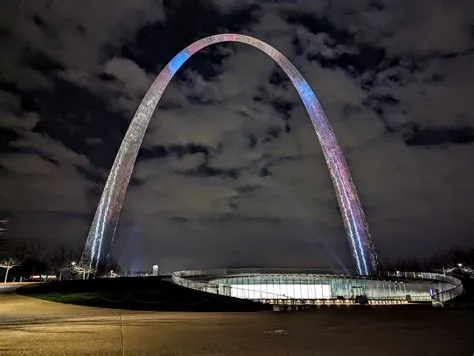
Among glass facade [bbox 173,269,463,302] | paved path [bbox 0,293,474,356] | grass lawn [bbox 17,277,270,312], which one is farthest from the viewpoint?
glass facade [bbox 173,269,463,302]

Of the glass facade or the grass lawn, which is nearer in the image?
the grass lawn

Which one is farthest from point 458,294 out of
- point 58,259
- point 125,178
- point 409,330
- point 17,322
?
point 58,259

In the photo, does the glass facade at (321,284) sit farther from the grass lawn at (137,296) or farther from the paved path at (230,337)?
the paved path at (230,337)

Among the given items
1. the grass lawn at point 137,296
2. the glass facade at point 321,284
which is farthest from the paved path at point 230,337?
the glass facade at point 321,284

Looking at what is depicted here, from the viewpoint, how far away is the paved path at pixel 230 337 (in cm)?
1177

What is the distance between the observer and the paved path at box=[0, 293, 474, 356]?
11.8 meters

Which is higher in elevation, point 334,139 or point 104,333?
point 334,139

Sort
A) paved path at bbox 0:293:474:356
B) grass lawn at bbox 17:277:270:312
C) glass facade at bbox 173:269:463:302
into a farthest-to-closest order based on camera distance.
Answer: glass facade at bbox 173:269:463:302 → grass lawn at bbox 17:277:270:312 → paved path at bbox 0:293:474:356

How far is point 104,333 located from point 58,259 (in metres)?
107

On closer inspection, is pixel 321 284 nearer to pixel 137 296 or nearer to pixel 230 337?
pixel 137 296

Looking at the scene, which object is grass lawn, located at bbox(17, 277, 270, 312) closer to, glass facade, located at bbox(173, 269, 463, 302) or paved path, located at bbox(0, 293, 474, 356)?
glass facade, located at bbox(173, 269, 463, 302)

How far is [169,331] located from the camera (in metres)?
16.3

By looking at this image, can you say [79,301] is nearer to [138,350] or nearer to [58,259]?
[138,350]

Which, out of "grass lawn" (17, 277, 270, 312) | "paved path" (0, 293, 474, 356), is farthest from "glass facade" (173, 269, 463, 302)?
"paved path" (0, 293, 474, 356)
